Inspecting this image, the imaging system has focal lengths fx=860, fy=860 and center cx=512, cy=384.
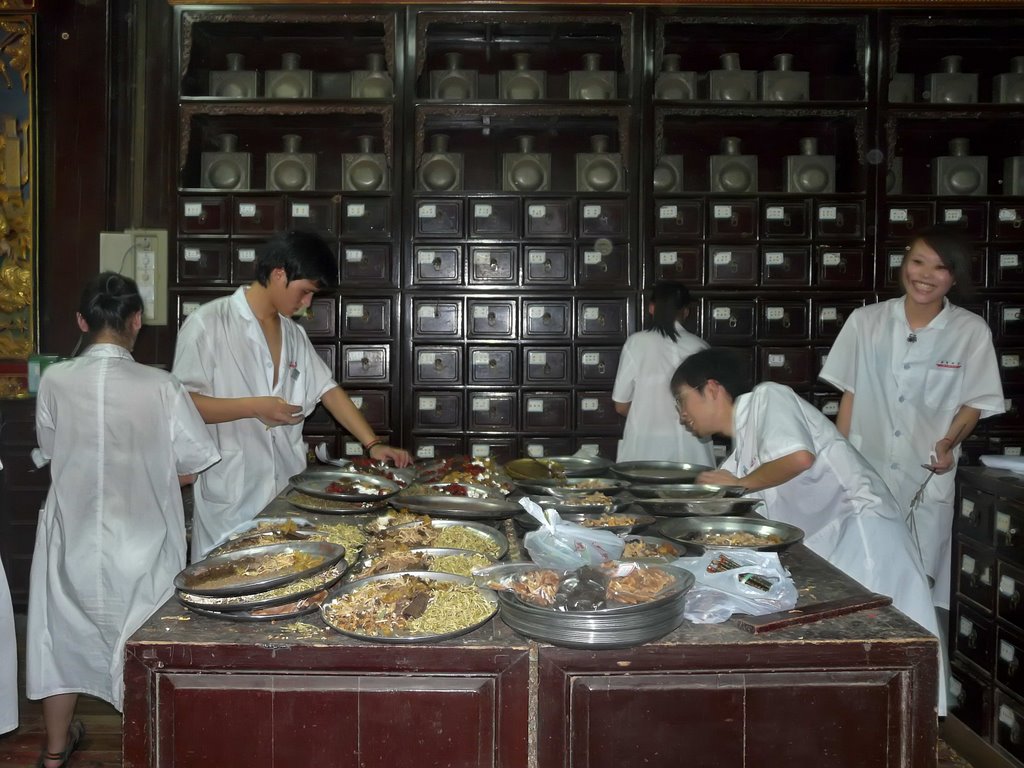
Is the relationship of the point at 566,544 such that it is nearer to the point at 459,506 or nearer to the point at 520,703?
the point at 520,703

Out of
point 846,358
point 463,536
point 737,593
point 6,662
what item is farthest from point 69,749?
point 846,358

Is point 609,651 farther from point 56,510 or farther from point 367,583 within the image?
point 56,510

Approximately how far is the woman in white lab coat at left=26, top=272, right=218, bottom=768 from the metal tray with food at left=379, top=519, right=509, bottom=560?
0.79m

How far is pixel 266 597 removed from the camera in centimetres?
147

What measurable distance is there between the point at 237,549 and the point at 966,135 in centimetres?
462

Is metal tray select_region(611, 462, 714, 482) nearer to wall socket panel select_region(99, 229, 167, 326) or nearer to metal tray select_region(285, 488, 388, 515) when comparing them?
metal tray select_region(285, 488, 388, 515)

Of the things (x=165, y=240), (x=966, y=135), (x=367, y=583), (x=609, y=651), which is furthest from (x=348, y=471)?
(x=966, y=135)

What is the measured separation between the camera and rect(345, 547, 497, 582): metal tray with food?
1689 mm

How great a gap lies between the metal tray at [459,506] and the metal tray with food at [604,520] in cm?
8

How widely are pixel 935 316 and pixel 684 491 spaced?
152 cm

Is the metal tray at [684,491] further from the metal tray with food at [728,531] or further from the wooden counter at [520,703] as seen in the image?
the wooden counter at [520,703]

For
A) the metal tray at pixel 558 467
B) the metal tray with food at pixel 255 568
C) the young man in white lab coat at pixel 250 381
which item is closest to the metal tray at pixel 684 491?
the metal tray at pixel 558 467

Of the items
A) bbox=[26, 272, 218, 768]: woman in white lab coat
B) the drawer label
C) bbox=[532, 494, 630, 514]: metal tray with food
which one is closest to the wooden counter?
bbox=[532, 494, 630, 514]: metal tray with food

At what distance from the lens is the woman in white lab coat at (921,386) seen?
126 inches
